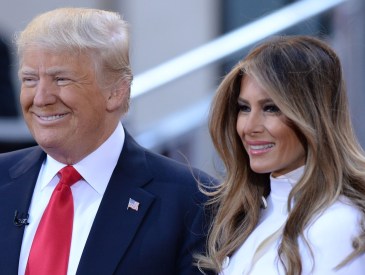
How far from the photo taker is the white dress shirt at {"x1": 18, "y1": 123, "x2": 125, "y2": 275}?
14.2ft

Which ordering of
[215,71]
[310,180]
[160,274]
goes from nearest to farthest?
[310,180] < [160,274] < [215,71]

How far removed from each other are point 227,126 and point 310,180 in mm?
490

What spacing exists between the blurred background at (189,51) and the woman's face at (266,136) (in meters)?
0.61

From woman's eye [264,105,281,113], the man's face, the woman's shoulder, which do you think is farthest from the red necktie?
the woman's shoulder

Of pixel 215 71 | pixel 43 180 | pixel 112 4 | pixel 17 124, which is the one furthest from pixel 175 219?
pixel 112 4

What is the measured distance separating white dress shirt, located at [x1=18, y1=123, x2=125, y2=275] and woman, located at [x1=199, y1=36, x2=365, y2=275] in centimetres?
46

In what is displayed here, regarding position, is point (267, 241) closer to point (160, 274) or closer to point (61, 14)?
point (160, 274)

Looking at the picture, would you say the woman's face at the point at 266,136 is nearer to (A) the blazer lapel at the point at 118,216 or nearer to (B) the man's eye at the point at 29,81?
(A) the blazer lapel at the point at 118,216

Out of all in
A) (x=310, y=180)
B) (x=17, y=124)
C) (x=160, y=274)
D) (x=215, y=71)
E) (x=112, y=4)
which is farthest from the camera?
(x=112, y=4)

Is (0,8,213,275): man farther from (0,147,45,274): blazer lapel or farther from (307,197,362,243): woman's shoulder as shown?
(307,197,362,243): woman's shoulder

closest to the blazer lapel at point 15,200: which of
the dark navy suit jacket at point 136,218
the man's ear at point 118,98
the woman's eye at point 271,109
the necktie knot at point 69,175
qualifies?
the dark navy suit jacket at point 136,218

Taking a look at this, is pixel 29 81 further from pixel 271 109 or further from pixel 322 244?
pixel 322 244

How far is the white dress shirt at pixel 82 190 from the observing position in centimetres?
432

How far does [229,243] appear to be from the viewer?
4320 mm
